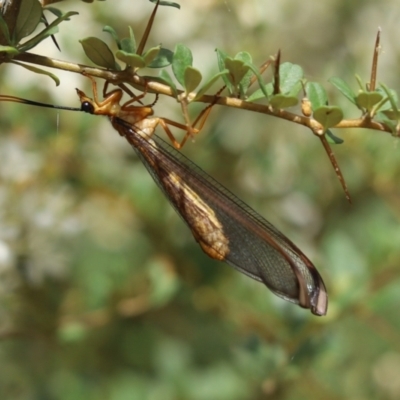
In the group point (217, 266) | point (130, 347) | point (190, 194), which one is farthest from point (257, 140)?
point (190, 194)

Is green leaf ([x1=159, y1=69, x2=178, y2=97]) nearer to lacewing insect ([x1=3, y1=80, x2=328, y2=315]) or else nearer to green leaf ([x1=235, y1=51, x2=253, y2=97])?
green leaf ([x1=235, y1=51, x2=253, y2=97])

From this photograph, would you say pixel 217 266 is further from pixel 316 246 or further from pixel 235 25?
pixel 235 25

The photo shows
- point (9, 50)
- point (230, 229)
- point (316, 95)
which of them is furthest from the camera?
point (230, 229)

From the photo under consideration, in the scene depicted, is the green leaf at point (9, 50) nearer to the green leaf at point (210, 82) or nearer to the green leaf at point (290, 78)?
the green leaf at point (210, 82)

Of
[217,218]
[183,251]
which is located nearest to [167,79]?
[217,218]

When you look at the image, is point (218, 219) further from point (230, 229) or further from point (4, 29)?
point (4, 29)
